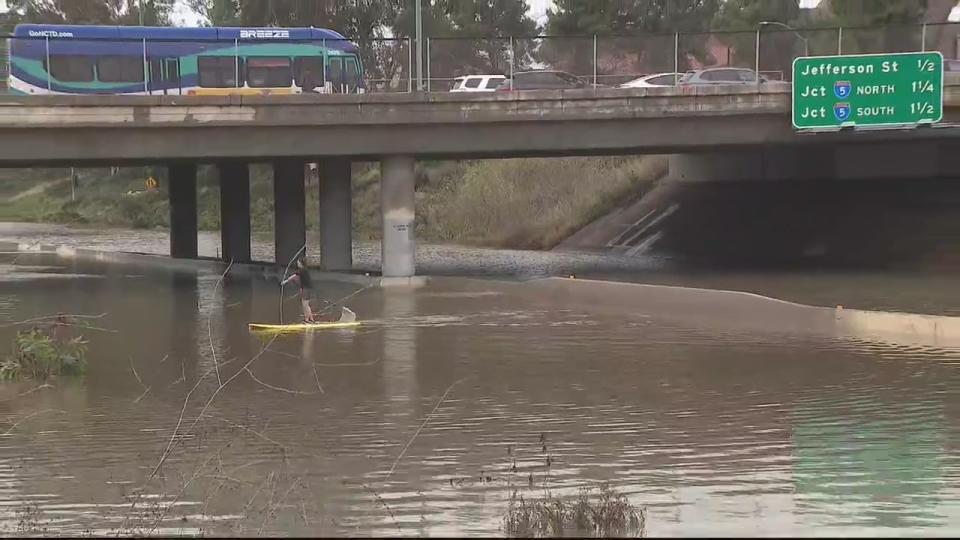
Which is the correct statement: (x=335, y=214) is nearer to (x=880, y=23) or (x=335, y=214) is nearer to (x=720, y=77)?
(x=720, y=77)

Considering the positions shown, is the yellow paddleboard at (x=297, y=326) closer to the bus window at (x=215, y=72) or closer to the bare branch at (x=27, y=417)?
the bare branch at (x=27, y=417)

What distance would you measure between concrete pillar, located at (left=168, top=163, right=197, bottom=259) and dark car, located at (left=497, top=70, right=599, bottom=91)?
17301 millimetres

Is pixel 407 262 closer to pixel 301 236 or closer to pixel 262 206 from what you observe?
pixel 301 236

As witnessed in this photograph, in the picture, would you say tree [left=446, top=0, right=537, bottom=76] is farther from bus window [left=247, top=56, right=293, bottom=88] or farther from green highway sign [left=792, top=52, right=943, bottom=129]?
green highway sign [left=792, top=52, right=943, bottom=129]

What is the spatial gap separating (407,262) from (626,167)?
23196 mm

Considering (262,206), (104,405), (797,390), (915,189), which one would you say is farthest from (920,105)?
(262,206)

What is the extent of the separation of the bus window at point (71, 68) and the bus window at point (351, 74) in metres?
7.28

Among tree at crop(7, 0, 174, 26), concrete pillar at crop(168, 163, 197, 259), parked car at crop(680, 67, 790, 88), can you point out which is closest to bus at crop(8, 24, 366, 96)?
parked car at crop(680, 67, 790, 88)

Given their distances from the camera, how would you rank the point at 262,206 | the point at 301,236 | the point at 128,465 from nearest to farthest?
the point at 128,465
the point at 301,236
the point at 262,206

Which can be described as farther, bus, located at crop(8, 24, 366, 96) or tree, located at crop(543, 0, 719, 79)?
tree, located at crop(543, 0, 719, 79)

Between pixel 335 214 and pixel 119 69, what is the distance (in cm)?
747

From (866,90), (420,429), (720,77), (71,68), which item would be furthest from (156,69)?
(420,429)

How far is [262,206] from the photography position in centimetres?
7425

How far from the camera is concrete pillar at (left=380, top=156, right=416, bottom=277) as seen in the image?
34.2 meters
